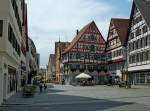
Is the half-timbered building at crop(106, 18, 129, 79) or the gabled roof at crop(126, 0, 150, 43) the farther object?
the half-timbered building at crop(106, 18, 129, 79)

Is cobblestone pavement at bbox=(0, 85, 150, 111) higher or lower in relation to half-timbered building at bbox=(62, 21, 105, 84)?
lower

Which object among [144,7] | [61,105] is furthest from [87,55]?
[61,105]

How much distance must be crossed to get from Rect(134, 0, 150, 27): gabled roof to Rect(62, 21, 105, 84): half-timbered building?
86.1ft

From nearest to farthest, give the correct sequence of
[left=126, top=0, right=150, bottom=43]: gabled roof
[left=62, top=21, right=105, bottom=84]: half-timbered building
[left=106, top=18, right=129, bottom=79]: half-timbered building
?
[left=126, top=0, right=150, bottom=43]: gabled roof, [left=106, top=18, right=129, bottom=79]: half-timbered building, [left=62, top=21, right=105, bottom=84]: half-timbered building

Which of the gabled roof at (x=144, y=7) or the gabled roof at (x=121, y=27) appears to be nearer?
the gabled roof at (x=144, y=7)

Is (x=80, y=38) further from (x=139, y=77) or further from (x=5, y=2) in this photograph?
(x=5, y=2)

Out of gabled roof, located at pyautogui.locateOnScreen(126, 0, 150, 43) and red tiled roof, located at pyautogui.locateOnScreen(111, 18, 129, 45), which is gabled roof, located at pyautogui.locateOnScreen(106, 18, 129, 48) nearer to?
red tiled roof, located at pyautogui.locateOnScreen(111, 18, 129, 45)

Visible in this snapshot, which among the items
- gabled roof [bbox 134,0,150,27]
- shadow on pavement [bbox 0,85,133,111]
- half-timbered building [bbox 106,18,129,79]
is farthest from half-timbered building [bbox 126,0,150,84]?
shadow on pavement [bbox 0,85,133,111]

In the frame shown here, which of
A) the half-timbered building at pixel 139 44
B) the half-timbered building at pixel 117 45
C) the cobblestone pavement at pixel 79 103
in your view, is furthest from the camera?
the half-timbered building at pixel 117 45

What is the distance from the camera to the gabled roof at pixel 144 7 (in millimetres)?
68625

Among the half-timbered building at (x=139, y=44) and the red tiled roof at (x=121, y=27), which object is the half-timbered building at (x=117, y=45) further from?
the half-timbered building at (x=139, y=44)

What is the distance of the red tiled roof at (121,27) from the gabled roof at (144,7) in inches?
504

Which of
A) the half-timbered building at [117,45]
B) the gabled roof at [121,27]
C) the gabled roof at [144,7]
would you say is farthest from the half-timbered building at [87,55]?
the gabled roof at [144,7]

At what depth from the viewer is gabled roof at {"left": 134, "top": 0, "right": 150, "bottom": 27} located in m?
68.6
